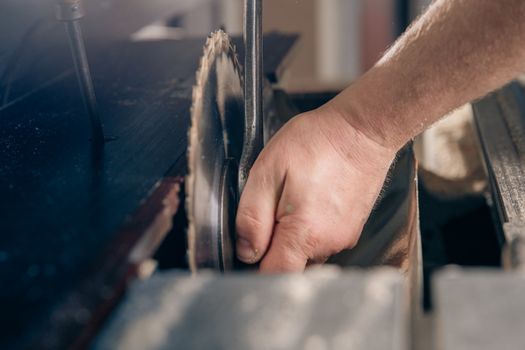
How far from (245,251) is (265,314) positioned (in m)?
0.26

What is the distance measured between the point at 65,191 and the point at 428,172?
0.64m

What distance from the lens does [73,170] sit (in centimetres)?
53

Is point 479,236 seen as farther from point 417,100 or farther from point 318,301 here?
point 318,301

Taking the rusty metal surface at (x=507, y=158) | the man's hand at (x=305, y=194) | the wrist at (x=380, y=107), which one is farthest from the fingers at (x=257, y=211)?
the rusty metal surface at (x=507, y=158)

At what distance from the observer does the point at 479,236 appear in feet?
3.10

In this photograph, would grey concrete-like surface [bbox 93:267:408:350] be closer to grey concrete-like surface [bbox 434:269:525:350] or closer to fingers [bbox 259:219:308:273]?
grey concrete-like surface [bbox 434:269:525:350]

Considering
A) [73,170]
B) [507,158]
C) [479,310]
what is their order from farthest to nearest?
[507,158] < [73,170] < [479,310]

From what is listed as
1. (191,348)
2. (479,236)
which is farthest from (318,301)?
(479,236)

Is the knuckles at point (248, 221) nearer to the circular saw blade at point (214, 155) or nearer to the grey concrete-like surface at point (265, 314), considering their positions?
the circular saw blade at point (214, 155)

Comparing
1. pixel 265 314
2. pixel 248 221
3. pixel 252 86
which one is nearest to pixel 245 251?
pixel 248 221

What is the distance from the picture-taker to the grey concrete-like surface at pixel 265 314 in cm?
32

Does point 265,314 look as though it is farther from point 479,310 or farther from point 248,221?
point 248,221

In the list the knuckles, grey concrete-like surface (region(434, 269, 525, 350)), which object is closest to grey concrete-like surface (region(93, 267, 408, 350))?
grey concrete-like surface (region(434, 269, 525, 350))

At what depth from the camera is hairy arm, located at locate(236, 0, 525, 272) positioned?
56cm
